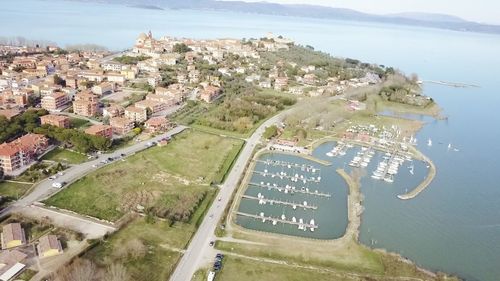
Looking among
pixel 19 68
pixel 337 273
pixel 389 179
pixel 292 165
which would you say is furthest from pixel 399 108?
pixel 19 68

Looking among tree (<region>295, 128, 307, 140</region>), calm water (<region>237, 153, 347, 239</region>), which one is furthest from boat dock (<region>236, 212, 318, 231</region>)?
tree (<region>295, 128, 307, 140</region>)

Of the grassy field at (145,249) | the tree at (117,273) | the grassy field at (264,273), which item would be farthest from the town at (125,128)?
the tree at (117,273)

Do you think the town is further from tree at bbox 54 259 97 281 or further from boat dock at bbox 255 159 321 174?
boat dock at bbox 255 159 321 174

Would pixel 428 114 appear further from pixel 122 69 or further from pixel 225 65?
pixel 122 69

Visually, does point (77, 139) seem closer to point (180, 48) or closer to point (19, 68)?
point (19, 68)

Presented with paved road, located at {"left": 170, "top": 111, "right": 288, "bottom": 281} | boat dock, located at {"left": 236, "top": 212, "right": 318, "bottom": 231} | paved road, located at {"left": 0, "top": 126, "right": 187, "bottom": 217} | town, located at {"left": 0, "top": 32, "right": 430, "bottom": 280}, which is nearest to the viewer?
paved road, located at {"left": 170, "top": 111, "right": 288, "bottom": 281}

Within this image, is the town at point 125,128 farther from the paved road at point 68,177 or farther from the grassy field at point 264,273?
the grassy field at point 264,273
